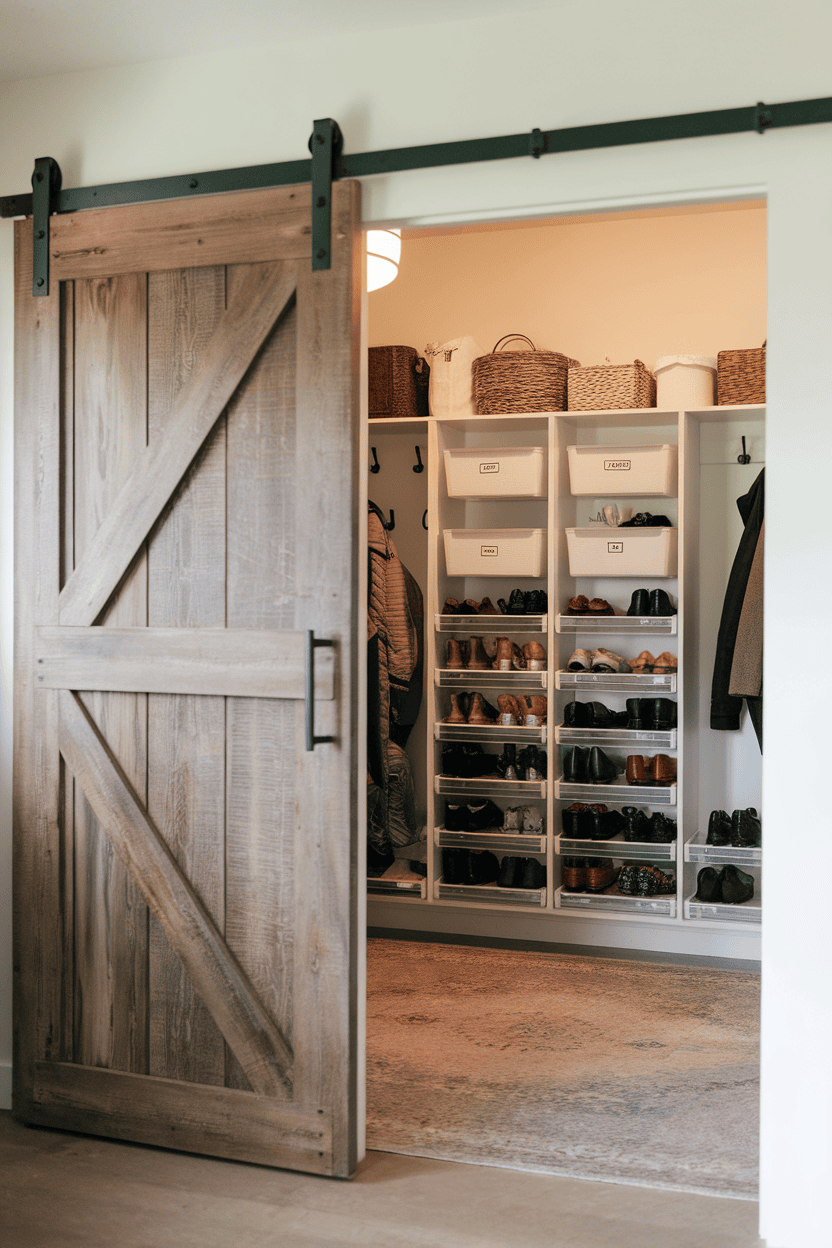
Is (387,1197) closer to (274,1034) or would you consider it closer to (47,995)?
(274,1034)

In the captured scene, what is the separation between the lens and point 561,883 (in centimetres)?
475

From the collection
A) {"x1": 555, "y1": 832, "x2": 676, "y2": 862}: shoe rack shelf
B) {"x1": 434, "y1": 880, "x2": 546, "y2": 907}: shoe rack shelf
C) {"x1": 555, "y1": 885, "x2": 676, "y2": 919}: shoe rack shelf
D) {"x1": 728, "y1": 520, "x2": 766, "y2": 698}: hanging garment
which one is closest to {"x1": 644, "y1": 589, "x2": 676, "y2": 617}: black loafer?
{"x1": 728, "y1": 520, "x2": 766, "y2": 698}: hanging garment

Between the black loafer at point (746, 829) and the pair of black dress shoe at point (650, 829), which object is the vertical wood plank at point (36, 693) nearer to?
the pair of black dress shoe at point (650, 829)

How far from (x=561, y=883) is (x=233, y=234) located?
119 inches

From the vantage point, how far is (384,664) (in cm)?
495

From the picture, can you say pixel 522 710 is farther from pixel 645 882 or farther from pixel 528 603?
pixel 645 882

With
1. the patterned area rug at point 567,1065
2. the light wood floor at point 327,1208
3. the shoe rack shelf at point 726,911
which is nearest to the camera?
the light wood floor at point 327,1208

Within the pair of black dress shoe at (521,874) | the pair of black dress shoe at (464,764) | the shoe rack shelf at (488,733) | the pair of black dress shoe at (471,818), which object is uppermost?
the shoe rack shelf at (488,733)

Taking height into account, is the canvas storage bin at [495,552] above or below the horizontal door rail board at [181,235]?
below

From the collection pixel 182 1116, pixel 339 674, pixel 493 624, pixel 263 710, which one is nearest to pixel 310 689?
pixel 339 674

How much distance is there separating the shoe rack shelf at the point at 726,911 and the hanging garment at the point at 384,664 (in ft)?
4.39

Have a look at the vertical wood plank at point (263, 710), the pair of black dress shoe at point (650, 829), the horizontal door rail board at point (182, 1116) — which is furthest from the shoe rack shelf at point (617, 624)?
the horizontal door rail board at point (182, 1116)

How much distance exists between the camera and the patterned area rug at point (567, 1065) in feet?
9.75

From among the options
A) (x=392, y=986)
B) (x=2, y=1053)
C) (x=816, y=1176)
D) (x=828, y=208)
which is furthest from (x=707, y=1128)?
(x=828, y=208)
